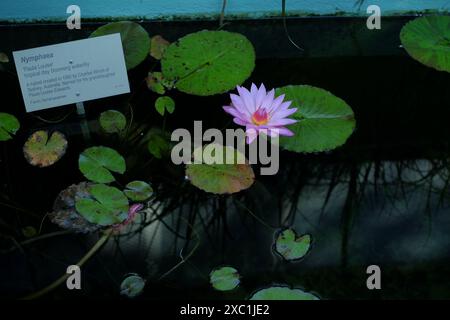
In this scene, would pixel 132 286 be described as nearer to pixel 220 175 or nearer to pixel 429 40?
pixel 220 175

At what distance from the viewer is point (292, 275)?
108 cm

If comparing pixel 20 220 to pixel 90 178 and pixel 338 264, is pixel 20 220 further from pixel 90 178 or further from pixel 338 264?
pixel 338 264

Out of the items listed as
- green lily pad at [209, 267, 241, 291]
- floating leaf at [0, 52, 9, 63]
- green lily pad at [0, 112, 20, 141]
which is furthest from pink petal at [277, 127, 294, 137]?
floating leaf at [0, 52, 9, 63]

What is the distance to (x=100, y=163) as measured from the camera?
3.80 feet

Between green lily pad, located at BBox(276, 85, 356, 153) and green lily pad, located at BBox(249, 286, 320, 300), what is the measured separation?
0.37 metres

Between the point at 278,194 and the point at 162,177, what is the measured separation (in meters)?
0.31

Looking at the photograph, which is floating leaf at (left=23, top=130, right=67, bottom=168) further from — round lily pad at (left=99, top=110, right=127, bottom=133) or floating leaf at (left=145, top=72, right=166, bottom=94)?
floating leaf at (left=145, top=72, right=166, bottom=94)

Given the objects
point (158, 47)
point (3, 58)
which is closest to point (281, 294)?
point (158, 47)

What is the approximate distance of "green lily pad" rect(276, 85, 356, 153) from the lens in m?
1.22

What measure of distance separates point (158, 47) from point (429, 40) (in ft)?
2.70

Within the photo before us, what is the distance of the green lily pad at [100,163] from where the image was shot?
114cm

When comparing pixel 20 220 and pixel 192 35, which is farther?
pixel 192 35

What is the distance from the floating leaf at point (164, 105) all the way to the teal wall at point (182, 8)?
1.02ft
